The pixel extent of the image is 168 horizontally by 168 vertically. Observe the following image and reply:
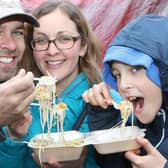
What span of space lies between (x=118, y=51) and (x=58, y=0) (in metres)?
0.72

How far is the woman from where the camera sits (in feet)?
6.87

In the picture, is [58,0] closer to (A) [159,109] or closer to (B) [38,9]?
(B) [38,9]

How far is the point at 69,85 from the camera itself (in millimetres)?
2207

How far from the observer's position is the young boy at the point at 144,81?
5.64ft

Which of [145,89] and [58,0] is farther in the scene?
[58,0]

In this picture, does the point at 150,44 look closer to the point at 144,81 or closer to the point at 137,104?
the point at 144,81

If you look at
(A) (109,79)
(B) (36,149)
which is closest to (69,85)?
(A) (109,79)

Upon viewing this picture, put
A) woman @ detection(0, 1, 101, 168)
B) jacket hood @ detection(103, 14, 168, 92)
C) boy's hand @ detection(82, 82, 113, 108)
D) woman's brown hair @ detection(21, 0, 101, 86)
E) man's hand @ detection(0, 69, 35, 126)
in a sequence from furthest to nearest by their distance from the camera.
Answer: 1. woman's brown hair @ detection(21, 0, 101, 86)
2. woman @ detection(0, 1, 101, 168)
3. boy's hand @ detection(82, 82, 113, 108)
4. jacket hood @ detection(103, 14, 168, 92)
5. man's hand @ detection(0, 69, 35, 126)

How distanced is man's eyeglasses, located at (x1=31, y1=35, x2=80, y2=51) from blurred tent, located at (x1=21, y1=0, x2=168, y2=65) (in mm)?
1087

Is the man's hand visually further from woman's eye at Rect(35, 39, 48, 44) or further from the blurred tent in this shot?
the blurred tent

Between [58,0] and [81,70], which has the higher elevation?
[58,0]

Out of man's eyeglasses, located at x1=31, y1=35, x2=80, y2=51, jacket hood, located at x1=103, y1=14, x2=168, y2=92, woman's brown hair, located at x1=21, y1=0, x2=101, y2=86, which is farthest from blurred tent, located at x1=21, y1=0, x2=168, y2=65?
jacket hood, located at x1=103, y1=14, x2=168, y2=92

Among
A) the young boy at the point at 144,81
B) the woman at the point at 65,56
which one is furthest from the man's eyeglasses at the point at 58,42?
the young boy at the point at 144,81

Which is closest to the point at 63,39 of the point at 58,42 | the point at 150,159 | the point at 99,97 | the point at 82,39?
the point at 58,42
